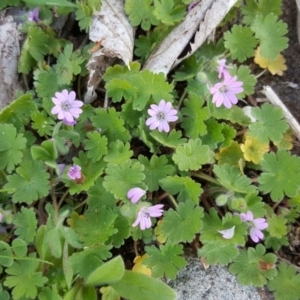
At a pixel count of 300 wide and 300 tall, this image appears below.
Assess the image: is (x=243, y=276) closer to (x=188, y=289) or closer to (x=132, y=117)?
(x=188, y=289)

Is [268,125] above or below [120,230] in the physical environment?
above

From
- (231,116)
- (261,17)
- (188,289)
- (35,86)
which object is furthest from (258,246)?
(35,86)

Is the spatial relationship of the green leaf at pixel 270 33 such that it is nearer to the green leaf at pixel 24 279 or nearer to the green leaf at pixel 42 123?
the green leaf at pixel 42 123

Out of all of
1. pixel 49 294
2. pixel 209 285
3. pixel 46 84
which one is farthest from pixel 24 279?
pixel 46 84

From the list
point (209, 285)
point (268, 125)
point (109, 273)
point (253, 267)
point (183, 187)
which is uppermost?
point (268, 125)

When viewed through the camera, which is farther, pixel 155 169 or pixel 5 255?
pixel 155 169

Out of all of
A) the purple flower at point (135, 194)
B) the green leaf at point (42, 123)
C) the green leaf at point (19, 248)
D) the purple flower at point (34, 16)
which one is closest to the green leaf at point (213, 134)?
the purple flower at point (135, 194)

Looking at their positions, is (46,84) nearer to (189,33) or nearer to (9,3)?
(9,3)
